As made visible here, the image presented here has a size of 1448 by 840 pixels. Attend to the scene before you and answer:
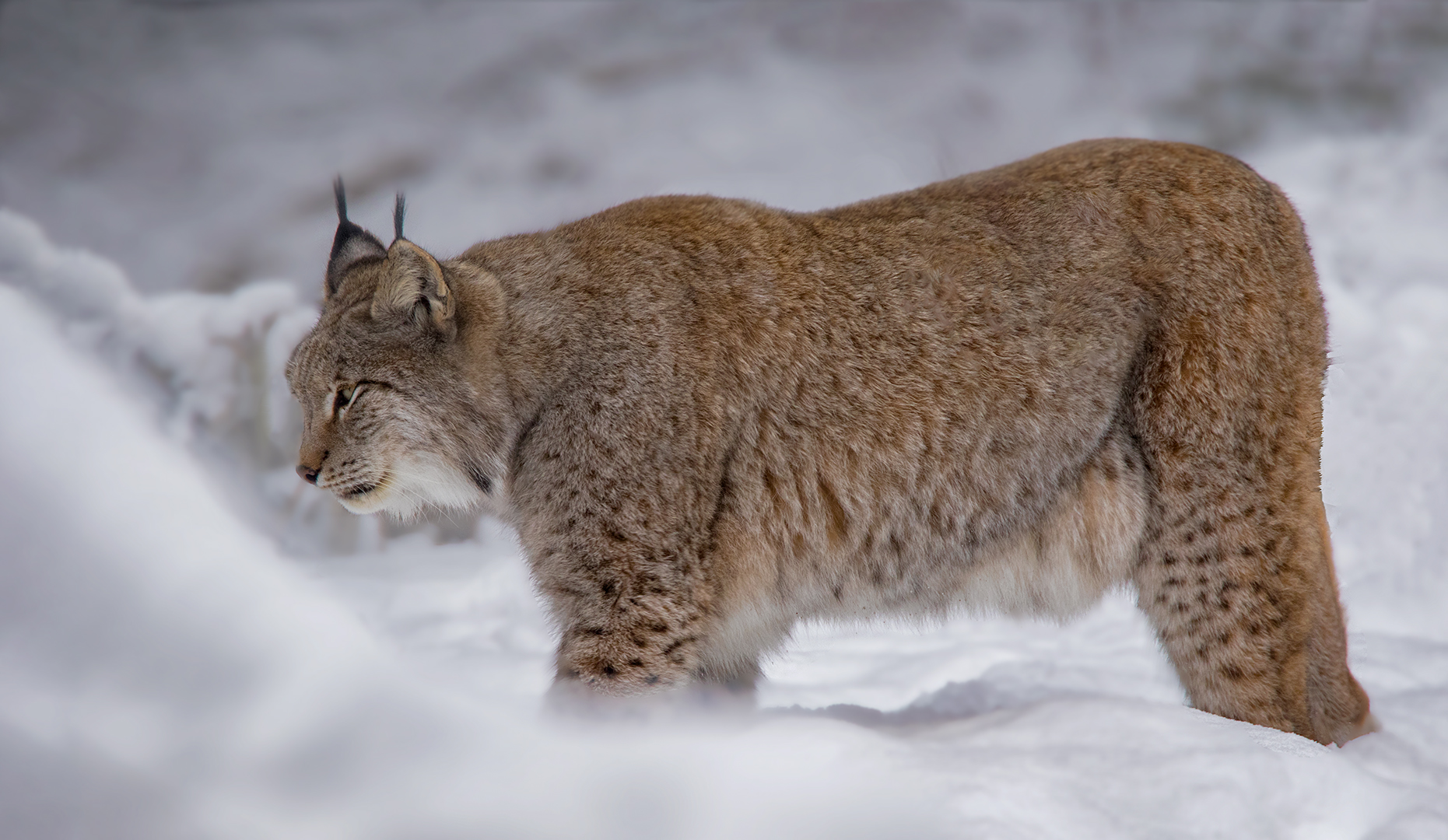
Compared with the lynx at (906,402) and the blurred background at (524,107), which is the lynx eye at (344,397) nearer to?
the lynx at (906,402)

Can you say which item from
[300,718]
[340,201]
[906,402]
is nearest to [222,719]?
[300,718]

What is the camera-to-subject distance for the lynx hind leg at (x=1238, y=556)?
121 inches

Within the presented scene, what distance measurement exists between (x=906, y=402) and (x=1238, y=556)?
1081 mm

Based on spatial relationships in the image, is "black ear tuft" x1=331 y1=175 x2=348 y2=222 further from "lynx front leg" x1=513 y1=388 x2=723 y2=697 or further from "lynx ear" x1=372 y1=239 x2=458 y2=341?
"lynx front leg" x1=513 y1=388 x2=723 y2=697

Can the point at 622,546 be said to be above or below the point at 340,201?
below

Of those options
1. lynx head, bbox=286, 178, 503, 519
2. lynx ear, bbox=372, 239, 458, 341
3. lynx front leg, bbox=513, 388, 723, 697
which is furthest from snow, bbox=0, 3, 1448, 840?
lynx ear, bbox=372, 239, 458, 341

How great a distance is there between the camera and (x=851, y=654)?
174 inches

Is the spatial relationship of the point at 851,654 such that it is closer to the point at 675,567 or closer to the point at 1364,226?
the point at 675,567

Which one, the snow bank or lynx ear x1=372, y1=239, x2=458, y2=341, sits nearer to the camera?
the snow bank

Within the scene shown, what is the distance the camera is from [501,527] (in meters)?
3.33

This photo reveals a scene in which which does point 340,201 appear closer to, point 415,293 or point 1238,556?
point 415,293

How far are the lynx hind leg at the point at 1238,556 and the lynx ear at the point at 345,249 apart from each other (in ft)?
8.10

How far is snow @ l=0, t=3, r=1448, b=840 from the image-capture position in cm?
233

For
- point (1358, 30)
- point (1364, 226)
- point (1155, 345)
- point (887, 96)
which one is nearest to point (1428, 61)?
point (1358, 30)
